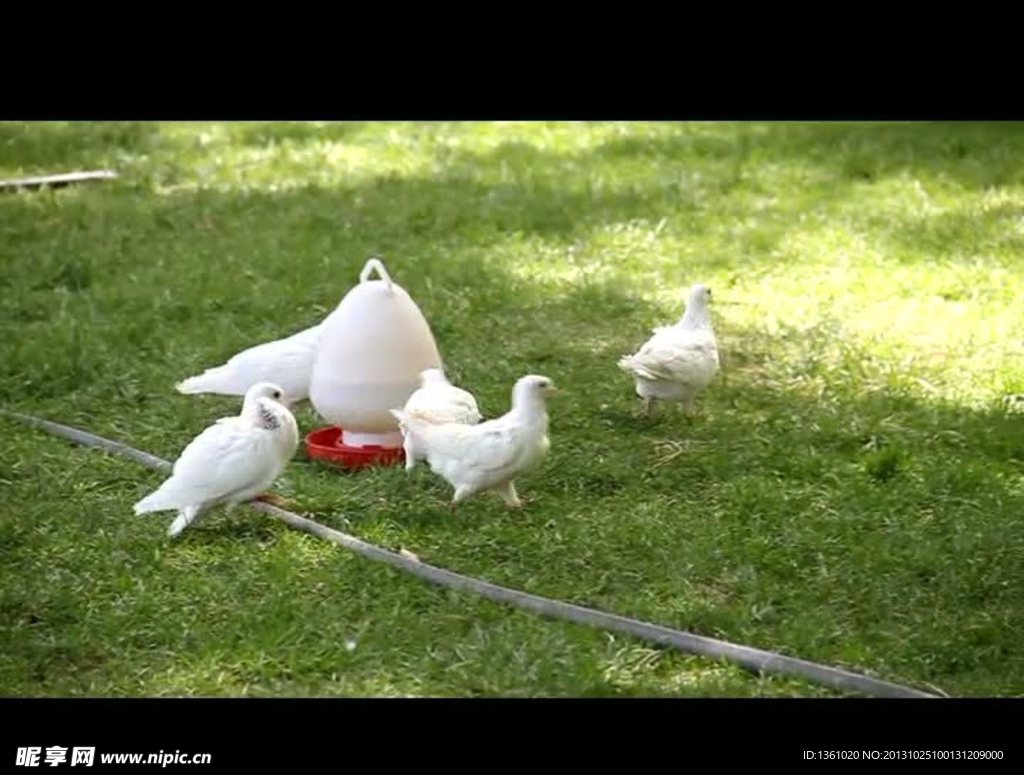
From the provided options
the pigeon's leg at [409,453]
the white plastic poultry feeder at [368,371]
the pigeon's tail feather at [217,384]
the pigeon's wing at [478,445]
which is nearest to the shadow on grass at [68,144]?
the pigeon's tail feather at [217,384]

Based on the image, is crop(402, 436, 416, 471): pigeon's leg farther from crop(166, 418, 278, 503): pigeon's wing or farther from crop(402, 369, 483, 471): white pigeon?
crop(166, 418, 278, 503): pigeon's wing

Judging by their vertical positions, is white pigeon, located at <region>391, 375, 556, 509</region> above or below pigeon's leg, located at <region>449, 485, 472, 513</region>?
above

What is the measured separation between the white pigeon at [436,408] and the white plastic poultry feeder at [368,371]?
0.45 feet

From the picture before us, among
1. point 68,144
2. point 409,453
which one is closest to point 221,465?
point 409,453

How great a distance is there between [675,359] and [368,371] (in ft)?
3.77

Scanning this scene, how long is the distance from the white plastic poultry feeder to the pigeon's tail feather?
35cm

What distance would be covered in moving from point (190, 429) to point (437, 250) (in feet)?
9.74

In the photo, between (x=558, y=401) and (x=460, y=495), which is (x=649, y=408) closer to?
(x=558, y=401)

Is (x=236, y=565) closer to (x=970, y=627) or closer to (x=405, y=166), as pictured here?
(x=970, y=627)

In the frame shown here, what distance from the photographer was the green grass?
479 cm

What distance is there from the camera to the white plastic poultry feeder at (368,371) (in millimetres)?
6188

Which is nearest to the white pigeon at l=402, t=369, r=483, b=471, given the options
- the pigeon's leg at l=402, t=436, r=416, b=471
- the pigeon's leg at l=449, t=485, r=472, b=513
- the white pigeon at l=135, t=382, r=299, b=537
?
the pigeon's leg at l=402, t=436, r=416, b=471

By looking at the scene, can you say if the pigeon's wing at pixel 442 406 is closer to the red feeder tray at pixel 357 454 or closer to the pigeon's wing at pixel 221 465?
the red feeder tray at pixel 357 454

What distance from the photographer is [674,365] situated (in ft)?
21.3
